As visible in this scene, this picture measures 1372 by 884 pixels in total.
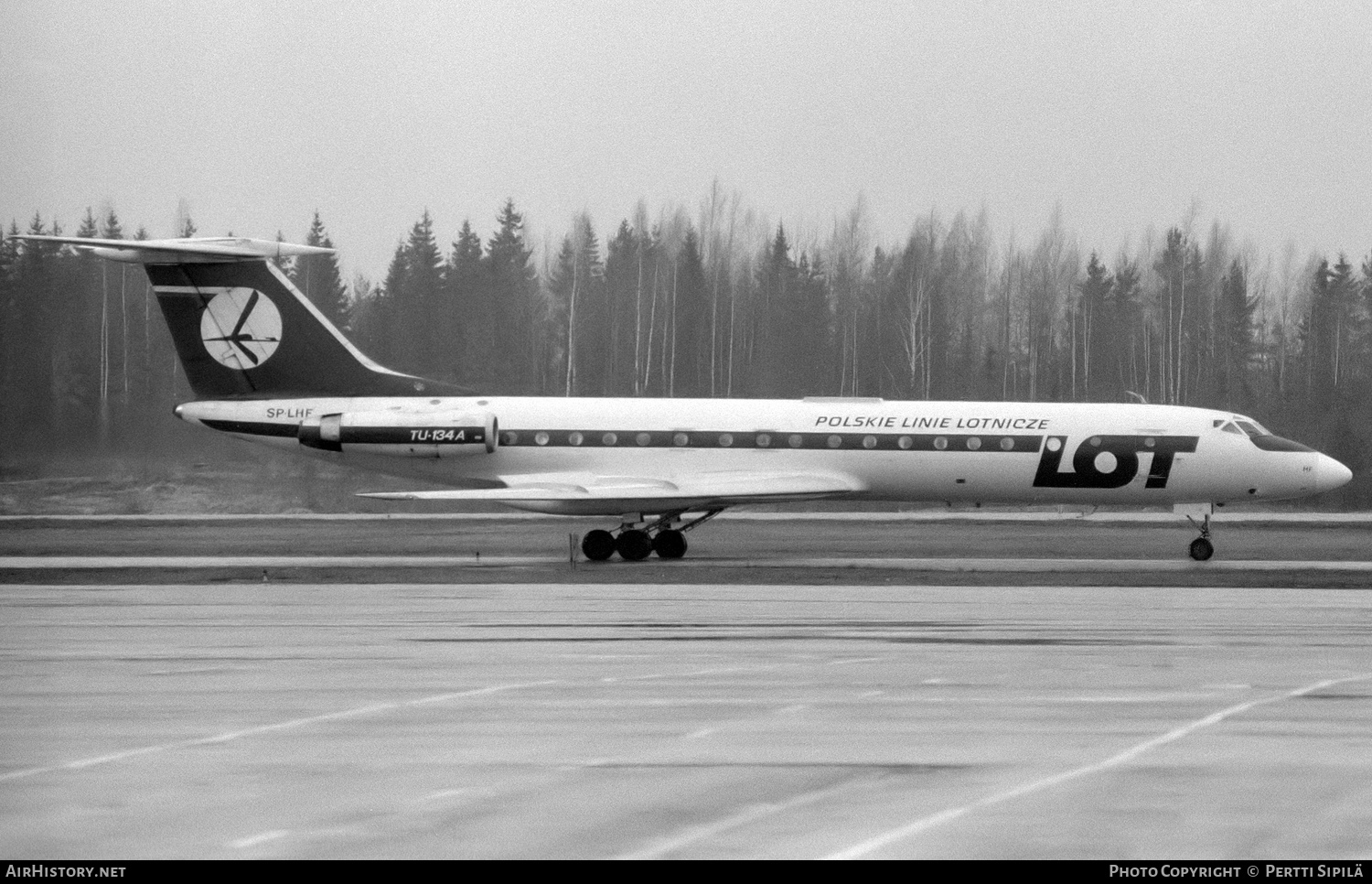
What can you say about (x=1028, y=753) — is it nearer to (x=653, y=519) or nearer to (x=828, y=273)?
(x=653, y=519)

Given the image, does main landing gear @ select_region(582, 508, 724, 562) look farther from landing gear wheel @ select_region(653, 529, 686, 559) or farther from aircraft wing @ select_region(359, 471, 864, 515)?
aircraft wing @ select_region(359, 471, 864, 515)

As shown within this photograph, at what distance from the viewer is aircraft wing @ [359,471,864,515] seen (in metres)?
28.2

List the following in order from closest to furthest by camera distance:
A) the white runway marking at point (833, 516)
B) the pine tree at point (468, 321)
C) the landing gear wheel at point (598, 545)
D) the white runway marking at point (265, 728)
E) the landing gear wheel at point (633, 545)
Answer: the white runway marking at point (265, 728) < the landing gear wheel at point (598, 545) < the landing gear wheel at point (633, 545) < the white runway marking at point (833, 516) < the pine tree at point (468, 321)

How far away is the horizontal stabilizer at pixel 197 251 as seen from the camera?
2958cm

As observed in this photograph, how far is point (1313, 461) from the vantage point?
96.6ft

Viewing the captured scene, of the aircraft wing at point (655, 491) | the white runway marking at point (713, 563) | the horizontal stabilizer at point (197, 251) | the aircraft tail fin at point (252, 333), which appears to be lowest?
the white runway marking at point (713, 563)

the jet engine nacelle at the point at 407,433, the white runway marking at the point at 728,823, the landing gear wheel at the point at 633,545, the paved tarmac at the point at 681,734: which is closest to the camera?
the white runway marking at the point at 728,823

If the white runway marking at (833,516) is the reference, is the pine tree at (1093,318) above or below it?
above

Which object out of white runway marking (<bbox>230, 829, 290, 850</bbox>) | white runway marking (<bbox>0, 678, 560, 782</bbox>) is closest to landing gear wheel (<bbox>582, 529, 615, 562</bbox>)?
white runway marking (<bbox>0, 678, 560, 782</bbox>)

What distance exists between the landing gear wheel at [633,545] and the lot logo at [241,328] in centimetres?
724

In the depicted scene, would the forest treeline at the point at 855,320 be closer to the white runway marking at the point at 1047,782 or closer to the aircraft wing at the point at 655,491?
the aircraft wing at the point at 655,491

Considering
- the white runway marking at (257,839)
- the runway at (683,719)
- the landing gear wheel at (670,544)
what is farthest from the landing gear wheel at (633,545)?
the white runway marking at (257,839)

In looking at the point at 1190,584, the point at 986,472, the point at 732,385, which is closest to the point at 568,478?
the point at 986,472

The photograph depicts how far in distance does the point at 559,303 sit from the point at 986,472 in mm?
41496
